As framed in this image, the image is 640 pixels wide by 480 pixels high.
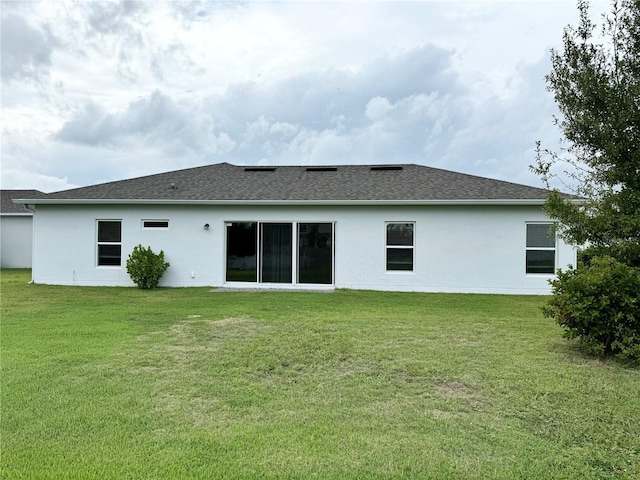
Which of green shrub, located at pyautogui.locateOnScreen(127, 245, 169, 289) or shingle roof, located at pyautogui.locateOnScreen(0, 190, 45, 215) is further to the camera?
shingle roof, located at pyautogui.locateOnScreen(0, 190, 45, 215)

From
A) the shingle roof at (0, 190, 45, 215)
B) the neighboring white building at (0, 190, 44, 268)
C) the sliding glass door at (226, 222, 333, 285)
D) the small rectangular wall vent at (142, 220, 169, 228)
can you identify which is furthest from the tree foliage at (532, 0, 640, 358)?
the neighboring white building at (0, 190, 44, 268)

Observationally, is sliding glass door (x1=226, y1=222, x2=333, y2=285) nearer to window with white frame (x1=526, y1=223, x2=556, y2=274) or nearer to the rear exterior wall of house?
the rear exterior wall of house

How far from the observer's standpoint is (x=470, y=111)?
18344 millimetres

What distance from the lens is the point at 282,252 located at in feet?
47.1

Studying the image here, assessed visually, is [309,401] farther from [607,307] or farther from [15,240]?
[15,240]

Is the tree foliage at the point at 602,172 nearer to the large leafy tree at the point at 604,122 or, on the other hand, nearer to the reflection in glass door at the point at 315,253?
the large leafy tree at the point at 604,122

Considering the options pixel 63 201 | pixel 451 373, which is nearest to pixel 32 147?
pixel 63 201

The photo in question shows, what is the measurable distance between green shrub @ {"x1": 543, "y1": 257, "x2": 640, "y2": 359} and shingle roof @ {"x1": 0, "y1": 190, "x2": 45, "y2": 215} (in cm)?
2421

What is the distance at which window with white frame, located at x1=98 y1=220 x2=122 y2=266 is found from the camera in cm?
1491

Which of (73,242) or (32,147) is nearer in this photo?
(73,242)

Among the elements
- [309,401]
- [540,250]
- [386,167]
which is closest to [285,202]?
[386,167]

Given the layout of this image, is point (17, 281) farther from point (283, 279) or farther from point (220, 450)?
point (220, 450)

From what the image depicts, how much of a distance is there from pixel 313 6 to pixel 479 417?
13.4 metres

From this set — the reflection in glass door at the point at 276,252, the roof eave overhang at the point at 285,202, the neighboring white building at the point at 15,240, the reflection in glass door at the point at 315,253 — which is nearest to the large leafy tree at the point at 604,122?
the roof eave overhang at the point at 285,202
